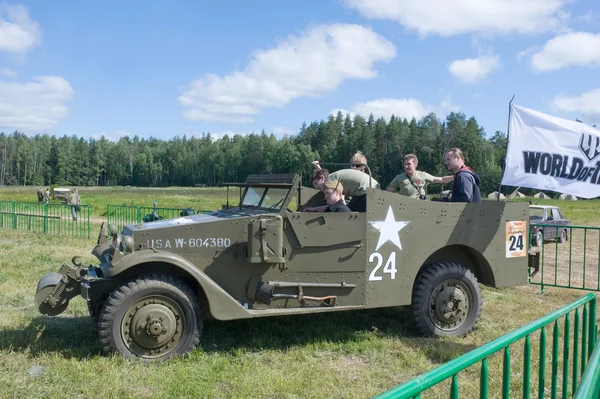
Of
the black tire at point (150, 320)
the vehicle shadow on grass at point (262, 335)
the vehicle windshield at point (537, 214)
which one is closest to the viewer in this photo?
the black tire at point (150, 320)

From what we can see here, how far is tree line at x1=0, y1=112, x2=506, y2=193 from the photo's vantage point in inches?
2672

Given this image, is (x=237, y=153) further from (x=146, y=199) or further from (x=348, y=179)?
(x=348, y=179)

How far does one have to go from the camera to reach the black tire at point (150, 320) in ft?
15.8

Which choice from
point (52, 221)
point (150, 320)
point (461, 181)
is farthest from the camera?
point (52, 221)

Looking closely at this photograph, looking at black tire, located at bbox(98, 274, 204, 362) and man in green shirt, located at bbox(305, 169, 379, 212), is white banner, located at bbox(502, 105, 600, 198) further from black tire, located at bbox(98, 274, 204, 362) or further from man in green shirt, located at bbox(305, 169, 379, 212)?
black tire, located at bbox(98, 274, 204, 362)

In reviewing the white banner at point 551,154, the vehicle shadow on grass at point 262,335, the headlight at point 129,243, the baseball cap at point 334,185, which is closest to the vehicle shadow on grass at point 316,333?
the vehicle shadow on grass at point 262,335

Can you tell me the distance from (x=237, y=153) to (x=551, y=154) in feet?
333

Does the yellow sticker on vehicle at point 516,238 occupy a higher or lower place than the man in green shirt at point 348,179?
lower

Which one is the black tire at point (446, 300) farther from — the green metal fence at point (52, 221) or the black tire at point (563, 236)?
the black tire at point (563, 236)

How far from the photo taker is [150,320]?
4.86 metres

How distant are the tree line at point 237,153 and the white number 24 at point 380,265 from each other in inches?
2122

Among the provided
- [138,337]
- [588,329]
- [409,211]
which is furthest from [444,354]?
[138,337]

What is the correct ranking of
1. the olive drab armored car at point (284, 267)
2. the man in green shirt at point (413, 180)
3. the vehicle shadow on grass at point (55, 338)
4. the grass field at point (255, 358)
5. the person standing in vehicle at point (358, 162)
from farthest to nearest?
the man in green shirt at point (413, 180) → the person standing in vehicle at point (358, 162) → the vehicle shadow on grass at point (55, 338) → the olive drab armored car at point (284, 267) → the grass field at point (255, 358)

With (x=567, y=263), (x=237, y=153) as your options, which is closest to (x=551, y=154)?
(x=567, y=263)
